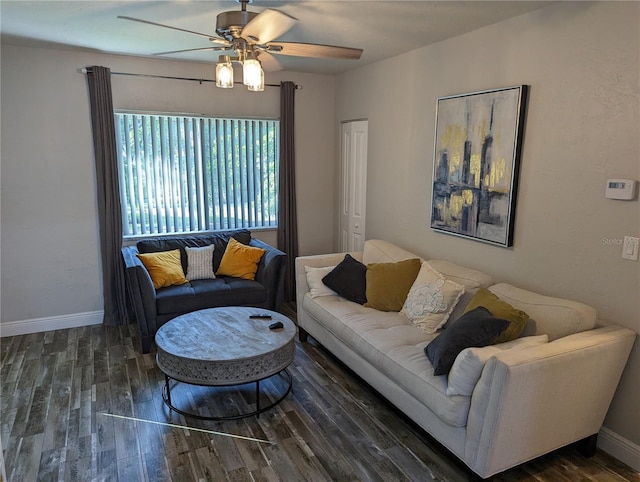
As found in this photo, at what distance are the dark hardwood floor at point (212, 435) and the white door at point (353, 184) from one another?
183 cm

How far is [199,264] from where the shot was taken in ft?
14.1

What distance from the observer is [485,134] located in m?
3.14

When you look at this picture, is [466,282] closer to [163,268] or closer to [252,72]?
[252,72]

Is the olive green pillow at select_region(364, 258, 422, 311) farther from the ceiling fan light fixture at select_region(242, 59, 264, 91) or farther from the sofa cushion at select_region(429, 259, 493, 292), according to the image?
the ceiling fan light fixture at select_region(242, 59, 264, 91)

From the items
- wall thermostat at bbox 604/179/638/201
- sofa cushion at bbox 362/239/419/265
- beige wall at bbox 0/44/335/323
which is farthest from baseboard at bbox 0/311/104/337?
wall thermostat at bbox 604/179/638/201

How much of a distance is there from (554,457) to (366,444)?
3.47 feet

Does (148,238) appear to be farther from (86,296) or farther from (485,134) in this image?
(485,134)

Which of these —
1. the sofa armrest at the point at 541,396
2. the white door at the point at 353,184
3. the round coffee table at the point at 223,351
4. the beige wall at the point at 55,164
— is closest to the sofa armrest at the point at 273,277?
the round coffee table at the point at 223,351

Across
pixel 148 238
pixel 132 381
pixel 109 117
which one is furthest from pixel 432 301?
pixel 109 117

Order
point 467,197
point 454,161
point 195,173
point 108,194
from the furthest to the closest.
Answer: point 195,173, point 108,194, point 454,161, point 467,197

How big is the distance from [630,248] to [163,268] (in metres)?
3.48

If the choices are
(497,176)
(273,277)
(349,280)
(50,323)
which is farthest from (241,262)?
(497,176)

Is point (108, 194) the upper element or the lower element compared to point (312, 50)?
lower

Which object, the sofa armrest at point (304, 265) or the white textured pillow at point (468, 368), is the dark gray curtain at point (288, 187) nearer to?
the sofa armrest at point (304, 265)
